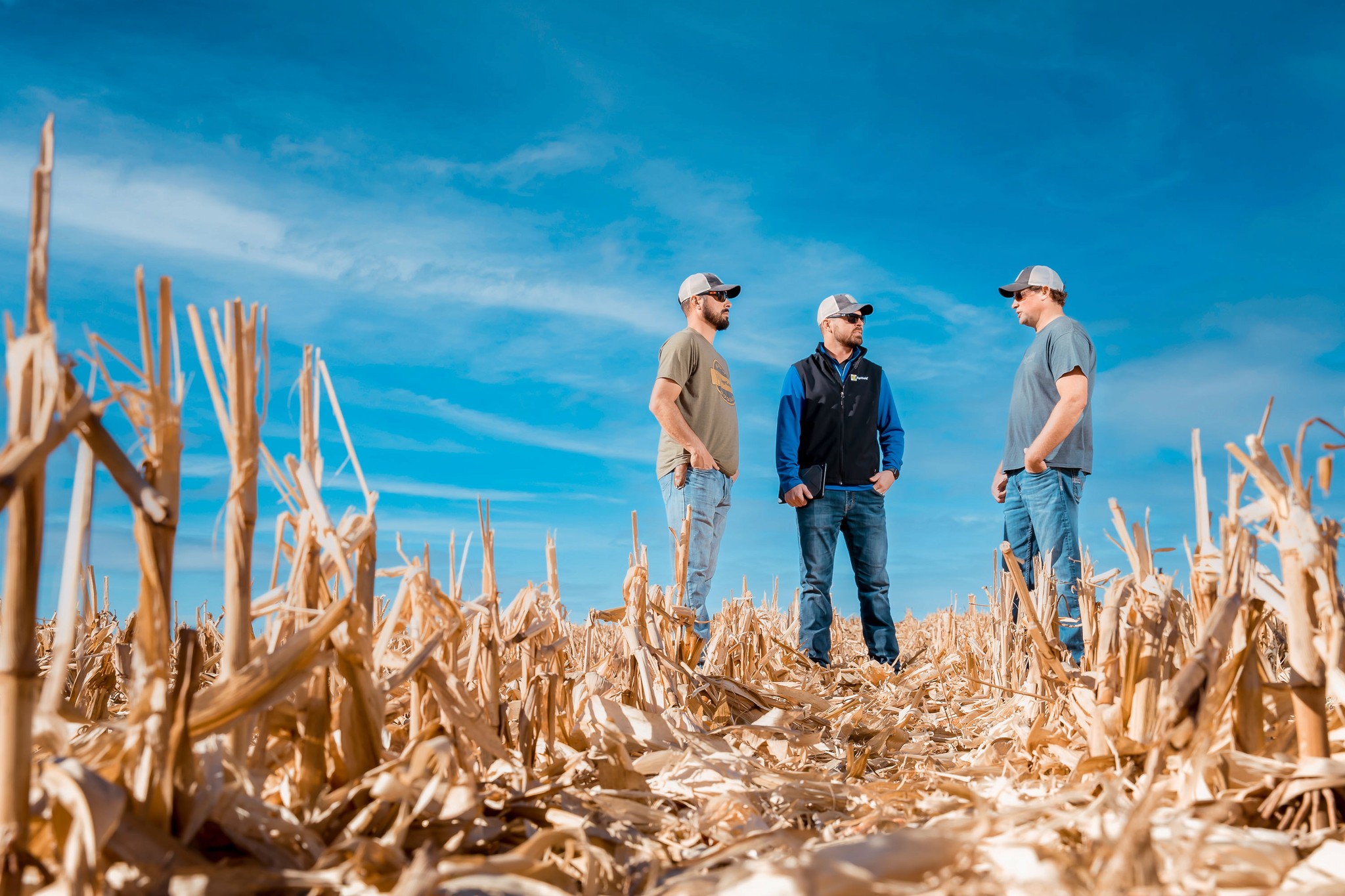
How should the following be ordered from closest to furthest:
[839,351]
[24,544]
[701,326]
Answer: [24,544] → [701,326] → [839,351]

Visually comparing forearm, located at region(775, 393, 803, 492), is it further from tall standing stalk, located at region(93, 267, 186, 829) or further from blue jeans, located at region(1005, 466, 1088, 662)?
tall standing stalk, located at region(93, 267, 186, 829)

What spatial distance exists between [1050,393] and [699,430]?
190 centimetres

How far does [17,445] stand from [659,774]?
151cm

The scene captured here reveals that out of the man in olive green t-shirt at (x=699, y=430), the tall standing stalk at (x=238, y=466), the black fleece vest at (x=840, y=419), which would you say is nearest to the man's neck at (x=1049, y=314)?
the black fleece vest at (x=840, y=419)

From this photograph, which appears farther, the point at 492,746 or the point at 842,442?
the point at 842,442

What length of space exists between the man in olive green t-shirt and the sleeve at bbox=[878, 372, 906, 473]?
1214mm

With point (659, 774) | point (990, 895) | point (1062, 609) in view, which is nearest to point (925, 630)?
point (1062, 609)

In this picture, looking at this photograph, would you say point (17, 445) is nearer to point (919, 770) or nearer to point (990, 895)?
point (990, 895)

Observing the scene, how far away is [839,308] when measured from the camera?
5980 millimetres

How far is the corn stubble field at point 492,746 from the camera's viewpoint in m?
1.08

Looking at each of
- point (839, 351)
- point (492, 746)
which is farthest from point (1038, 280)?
point (492, 746)

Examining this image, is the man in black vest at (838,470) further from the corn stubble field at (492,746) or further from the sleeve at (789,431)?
the corn stubble field at (492,746)

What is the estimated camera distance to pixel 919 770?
2.23 m

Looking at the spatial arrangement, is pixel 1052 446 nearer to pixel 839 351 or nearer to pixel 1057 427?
pixel 1057 427
